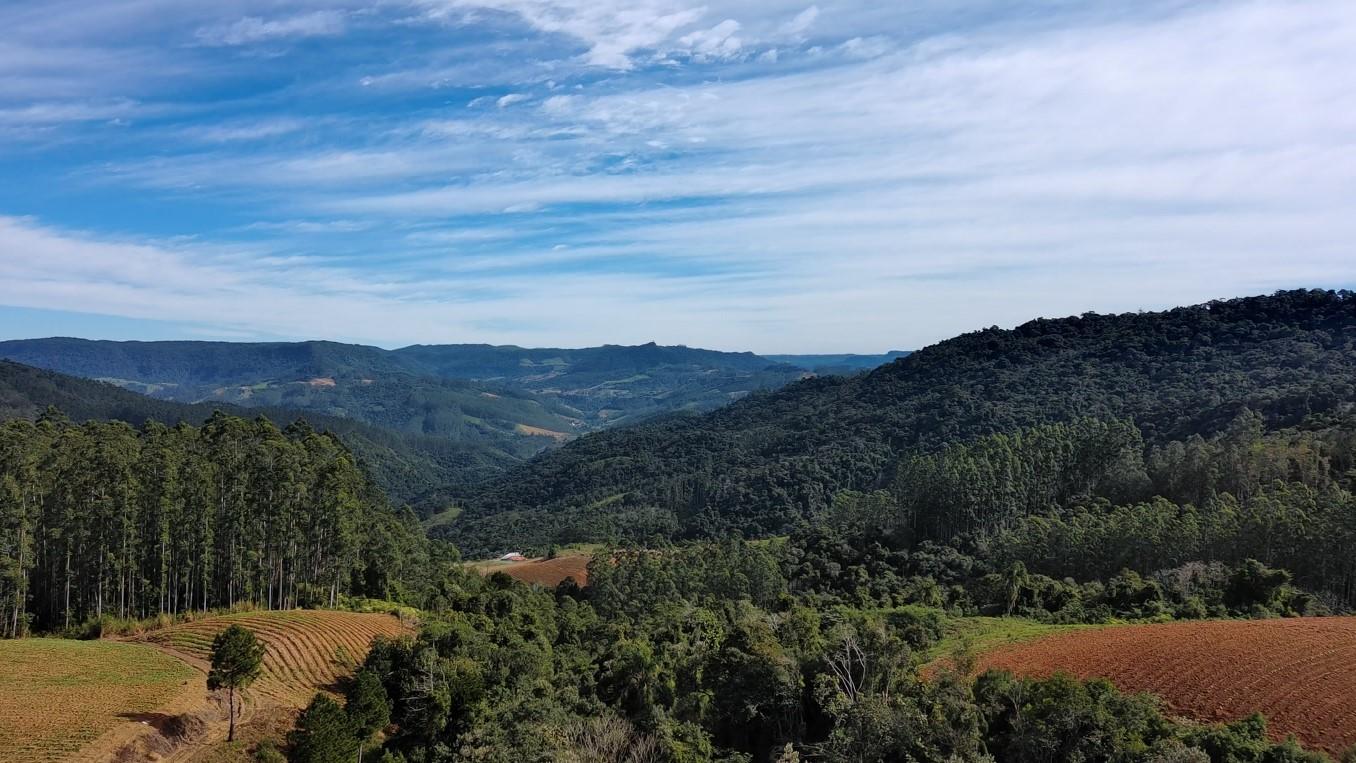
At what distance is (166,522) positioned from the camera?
49.9m

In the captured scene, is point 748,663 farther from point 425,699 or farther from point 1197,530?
point 1197,530

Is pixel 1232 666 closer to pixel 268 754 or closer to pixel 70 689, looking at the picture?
pixel 268 754

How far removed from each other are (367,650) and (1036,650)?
4144 cm

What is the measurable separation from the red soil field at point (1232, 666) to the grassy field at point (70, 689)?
145ft

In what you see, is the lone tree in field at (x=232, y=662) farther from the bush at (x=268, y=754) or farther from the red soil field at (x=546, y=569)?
the red soil field at (x=546, y=569)

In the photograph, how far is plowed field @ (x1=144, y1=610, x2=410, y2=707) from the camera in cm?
4094

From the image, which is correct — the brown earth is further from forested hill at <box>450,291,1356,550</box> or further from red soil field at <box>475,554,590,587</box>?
forested hill at <box>450,291,1356,550</box>

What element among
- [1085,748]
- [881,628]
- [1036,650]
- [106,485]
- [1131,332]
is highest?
[1131,332]

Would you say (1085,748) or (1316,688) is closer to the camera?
(1085,748)

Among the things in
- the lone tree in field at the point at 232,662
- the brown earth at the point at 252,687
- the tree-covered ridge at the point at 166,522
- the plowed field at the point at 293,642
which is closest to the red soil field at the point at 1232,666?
the plowed field at the point at 293,642

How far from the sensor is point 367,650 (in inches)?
1865

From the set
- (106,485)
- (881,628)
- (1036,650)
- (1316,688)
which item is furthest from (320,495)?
(1316,688)

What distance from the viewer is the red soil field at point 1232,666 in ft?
115

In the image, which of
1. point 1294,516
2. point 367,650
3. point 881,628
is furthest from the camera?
point 1294,516
